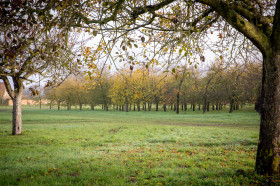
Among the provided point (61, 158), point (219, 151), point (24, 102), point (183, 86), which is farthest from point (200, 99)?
point (24, 102)

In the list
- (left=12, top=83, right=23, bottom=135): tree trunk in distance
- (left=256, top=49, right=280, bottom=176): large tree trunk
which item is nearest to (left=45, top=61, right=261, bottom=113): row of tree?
(left=12, top=83, right=23, bottom=135): tree trunk in distance

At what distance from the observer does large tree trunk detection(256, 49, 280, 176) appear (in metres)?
5.36

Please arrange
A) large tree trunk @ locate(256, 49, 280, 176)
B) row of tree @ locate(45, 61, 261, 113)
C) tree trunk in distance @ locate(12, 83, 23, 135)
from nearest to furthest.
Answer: large tree trunk @ locate(256, 49, 280, 176) → tree trunk in distance @ locate(12, 83, 23, 135) → row of tree @ locate(45, 61, 261, 113)

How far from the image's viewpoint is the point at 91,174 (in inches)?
239

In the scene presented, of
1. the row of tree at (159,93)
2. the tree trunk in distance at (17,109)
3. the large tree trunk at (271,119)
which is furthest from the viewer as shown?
the row of tree at (159,93)

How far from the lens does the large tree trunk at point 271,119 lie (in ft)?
17.6

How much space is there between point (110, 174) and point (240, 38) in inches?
300

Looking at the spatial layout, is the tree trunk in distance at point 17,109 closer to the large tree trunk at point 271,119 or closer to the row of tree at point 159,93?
the large tree trunk at point 271,119

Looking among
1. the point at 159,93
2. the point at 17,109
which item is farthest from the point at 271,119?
the point at 159,93

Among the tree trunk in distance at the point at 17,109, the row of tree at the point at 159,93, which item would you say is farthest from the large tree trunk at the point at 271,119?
the row of tree at the point at 159,93

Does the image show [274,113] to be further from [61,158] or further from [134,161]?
[61,158]

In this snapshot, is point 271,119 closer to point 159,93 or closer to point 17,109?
point 17,109

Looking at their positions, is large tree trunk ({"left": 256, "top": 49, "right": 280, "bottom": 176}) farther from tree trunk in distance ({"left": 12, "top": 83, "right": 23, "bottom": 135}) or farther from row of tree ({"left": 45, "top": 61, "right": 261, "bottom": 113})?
row of tree ({"left": 45, "top": 61, "right": 261, "bottom": 113})

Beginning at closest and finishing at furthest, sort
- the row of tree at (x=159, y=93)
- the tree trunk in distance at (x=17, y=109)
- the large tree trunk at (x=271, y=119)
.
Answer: the large tree trunk at (x=271, y=119), the tree trunk in distance at (x=17, y=109), the row of tree at (x=159, y=93)
